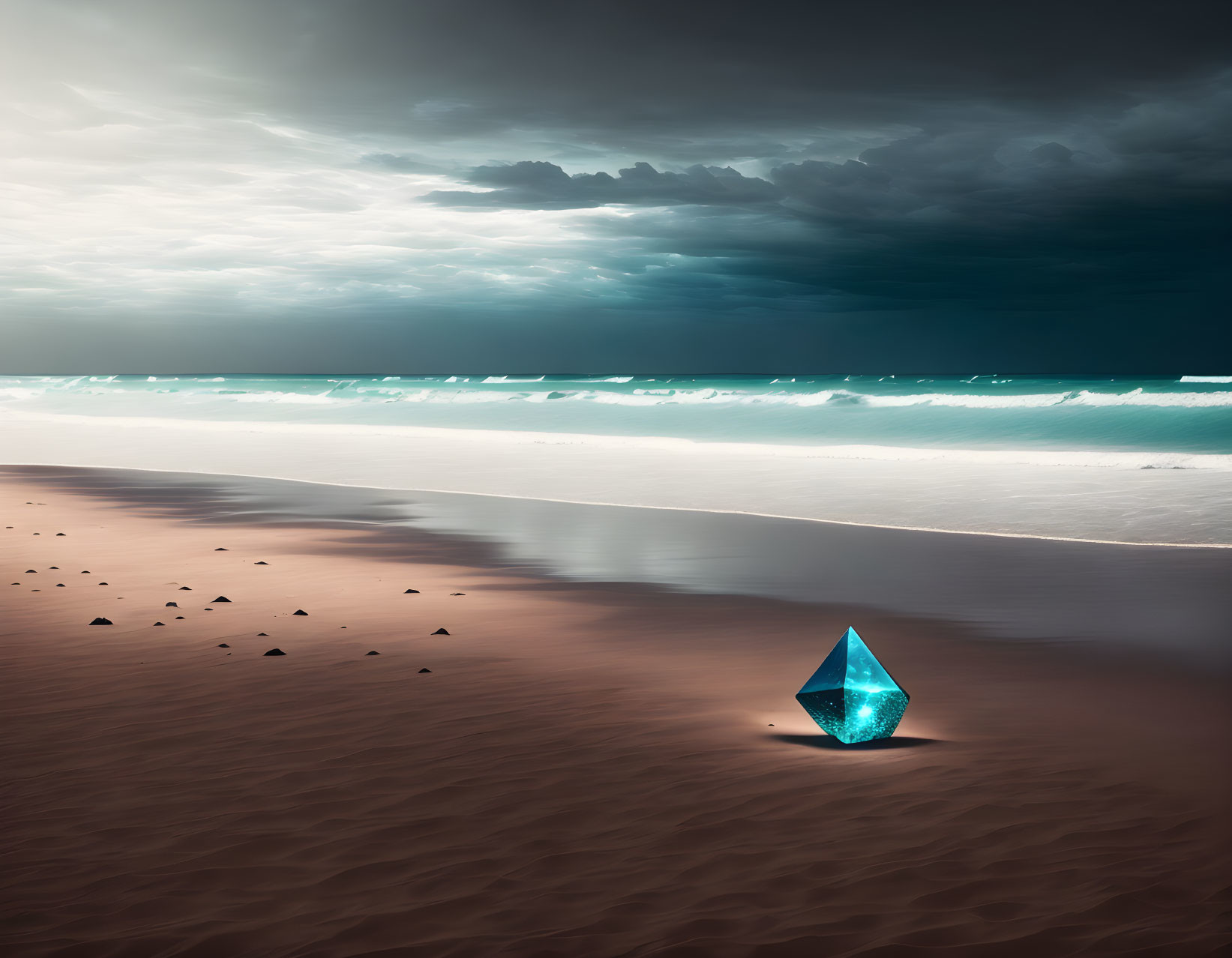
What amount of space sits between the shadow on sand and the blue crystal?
35 mm

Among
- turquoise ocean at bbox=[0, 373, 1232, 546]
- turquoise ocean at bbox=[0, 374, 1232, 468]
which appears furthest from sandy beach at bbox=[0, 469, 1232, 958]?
turquoise ocean at bbox=[0, 374, 1232, 468]

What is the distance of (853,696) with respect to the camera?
223 inches

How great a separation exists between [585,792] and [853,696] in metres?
1.52

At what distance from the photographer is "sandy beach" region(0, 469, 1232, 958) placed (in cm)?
377

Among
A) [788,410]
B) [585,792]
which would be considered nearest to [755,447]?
[788,410]

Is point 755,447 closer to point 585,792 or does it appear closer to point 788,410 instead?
point 788,410

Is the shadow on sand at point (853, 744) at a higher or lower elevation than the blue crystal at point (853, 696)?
lower

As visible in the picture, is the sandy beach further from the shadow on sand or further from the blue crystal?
the blue crystal

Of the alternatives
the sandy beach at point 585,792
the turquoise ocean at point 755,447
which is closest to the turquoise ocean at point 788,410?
the turquoise ocean at point 755,447

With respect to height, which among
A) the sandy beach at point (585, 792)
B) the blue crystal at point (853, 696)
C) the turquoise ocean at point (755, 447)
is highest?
the turquoise ocean at point (755, 447)

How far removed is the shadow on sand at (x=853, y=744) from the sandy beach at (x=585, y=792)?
0.08 ft

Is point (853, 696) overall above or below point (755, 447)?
below

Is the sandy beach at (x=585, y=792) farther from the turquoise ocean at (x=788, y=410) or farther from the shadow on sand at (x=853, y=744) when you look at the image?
the turquoise ocean at (x=788, y=410)

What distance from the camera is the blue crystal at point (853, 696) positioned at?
5.63m
